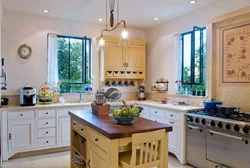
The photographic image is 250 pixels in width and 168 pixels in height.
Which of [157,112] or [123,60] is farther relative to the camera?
[123,60]

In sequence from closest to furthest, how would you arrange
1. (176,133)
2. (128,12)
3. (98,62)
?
(176,133) → (128,12) → (98,62)

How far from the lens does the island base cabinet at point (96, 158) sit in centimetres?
221

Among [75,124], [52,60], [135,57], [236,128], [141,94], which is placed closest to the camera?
[236,128]

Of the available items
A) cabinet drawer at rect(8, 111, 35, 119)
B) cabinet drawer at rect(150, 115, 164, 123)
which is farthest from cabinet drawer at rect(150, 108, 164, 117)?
cabinet drawer at rect(8, 111, 35, 119)

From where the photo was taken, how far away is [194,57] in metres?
4.49

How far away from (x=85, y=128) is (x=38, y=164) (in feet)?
5.62

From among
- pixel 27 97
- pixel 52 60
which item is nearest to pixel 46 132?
pixel 27 97

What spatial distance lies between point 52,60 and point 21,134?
5.60 ft

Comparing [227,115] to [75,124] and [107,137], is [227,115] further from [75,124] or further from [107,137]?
[75,124]

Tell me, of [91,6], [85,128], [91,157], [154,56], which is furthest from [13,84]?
[154,56]

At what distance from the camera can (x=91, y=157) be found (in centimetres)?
255

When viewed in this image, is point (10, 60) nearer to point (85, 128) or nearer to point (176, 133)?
point (85, 128)

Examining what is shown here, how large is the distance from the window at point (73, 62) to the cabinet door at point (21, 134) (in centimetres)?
118

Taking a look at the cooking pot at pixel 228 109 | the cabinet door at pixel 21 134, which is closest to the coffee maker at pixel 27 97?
the cabinet door at pixel 21 134
